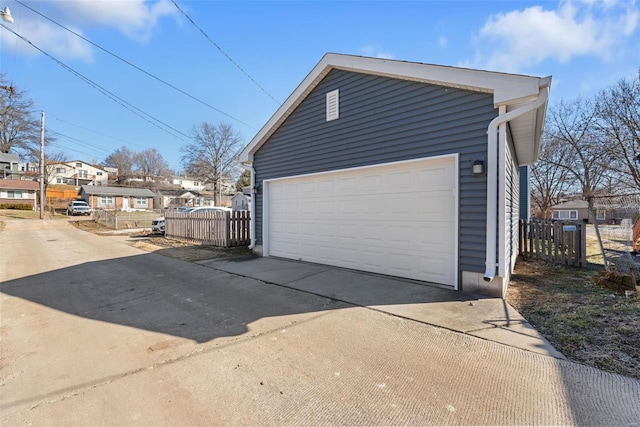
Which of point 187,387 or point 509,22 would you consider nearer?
point 187,387

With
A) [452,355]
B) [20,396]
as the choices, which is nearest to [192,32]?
[20,396]

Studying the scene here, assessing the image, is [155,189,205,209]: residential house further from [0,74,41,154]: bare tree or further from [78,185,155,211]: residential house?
[0,74,41,154]: bare tree

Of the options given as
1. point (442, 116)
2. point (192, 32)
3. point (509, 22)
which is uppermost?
point (192, 32)

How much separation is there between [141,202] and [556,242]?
5339cm

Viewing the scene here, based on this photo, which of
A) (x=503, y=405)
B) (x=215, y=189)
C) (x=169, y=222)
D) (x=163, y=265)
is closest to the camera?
(x=503, y=405)

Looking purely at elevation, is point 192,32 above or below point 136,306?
above

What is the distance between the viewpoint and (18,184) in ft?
125

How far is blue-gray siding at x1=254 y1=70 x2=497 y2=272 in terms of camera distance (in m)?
4.83

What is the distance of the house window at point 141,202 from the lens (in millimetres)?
47844

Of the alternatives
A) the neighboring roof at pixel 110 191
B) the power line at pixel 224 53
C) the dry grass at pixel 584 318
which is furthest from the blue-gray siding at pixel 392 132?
the neighboring roof at pixel 110 191

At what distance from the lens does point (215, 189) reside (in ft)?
139

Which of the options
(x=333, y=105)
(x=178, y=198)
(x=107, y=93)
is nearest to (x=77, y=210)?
(x=178, y=198)

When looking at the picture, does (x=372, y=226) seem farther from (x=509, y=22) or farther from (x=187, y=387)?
(x=509, y=22)

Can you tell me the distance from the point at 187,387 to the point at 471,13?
27.6ft
